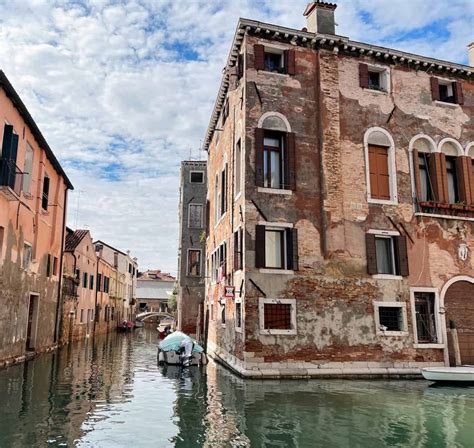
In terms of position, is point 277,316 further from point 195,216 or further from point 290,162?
point 195,216

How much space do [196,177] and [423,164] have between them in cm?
1786

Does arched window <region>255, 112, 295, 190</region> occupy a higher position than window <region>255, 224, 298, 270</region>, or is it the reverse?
arched window <region>255, 112, 295, 190</region>

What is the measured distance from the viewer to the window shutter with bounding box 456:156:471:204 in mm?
16047

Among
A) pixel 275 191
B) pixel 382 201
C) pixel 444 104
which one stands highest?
pixel 444 104

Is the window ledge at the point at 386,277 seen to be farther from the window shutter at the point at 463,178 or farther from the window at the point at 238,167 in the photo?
the window at the point at 238,167

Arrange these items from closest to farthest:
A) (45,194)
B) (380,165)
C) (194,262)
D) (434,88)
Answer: (380,165) → (434,88) → (45,194) → (194,262)

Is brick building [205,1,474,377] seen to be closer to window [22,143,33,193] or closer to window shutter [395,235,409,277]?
window shutter [395,235,409,277]

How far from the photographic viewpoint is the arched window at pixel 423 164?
15.9 m

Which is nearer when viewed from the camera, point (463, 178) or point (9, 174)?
point (9, 174)

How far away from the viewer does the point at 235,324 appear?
1495 centimetres

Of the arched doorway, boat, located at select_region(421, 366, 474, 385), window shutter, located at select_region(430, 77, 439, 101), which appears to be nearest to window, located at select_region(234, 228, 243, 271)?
boat, located at select_region(421, 366, 474, 385)

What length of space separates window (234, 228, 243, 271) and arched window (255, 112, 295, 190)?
175 centimetres

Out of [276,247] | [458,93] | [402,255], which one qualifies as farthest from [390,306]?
[458,93]

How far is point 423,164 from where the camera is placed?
16.3 metres
